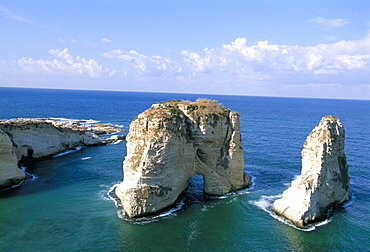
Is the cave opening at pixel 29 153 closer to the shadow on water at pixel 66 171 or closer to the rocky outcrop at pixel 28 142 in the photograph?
the rocky outcrop at pixel 28 142

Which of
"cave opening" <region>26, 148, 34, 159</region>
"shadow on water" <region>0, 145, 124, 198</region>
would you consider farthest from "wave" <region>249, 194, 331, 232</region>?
"cave opening" <region>26, 148, 34, 159</region>

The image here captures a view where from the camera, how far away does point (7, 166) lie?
37906 mm

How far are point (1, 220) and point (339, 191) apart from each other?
120ft

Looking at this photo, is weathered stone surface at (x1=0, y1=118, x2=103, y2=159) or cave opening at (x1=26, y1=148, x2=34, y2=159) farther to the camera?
cave opening at (x1=26, y1=148, x2=34, y2=159)

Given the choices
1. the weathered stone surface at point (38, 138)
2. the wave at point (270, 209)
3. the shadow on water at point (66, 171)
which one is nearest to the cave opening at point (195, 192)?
the wave at point (270, 209)

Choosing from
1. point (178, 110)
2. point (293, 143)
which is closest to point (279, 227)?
point (178, 110)

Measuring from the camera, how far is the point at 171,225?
1089 inches

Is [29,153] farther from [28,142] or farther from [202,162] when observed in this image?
[202,162]

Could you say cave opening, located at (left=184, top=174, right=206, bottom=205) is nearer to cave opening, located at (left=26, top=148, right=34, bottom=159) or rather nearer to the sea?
the sea

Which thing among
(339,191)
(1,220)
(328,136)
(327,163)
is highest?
(328,136)

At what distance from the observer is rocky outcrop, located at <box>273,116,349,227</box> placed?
27969mm

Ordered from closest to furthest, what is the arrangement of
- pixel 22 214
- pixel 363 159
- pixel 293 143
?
pixel 22 214, pixel 363 159, pixel 293 143

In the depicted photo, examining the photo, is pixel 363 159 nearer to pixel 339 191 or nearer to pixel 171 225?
pixel 339 191

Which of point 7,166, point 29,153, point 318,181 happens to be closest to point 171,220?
point 318,181
